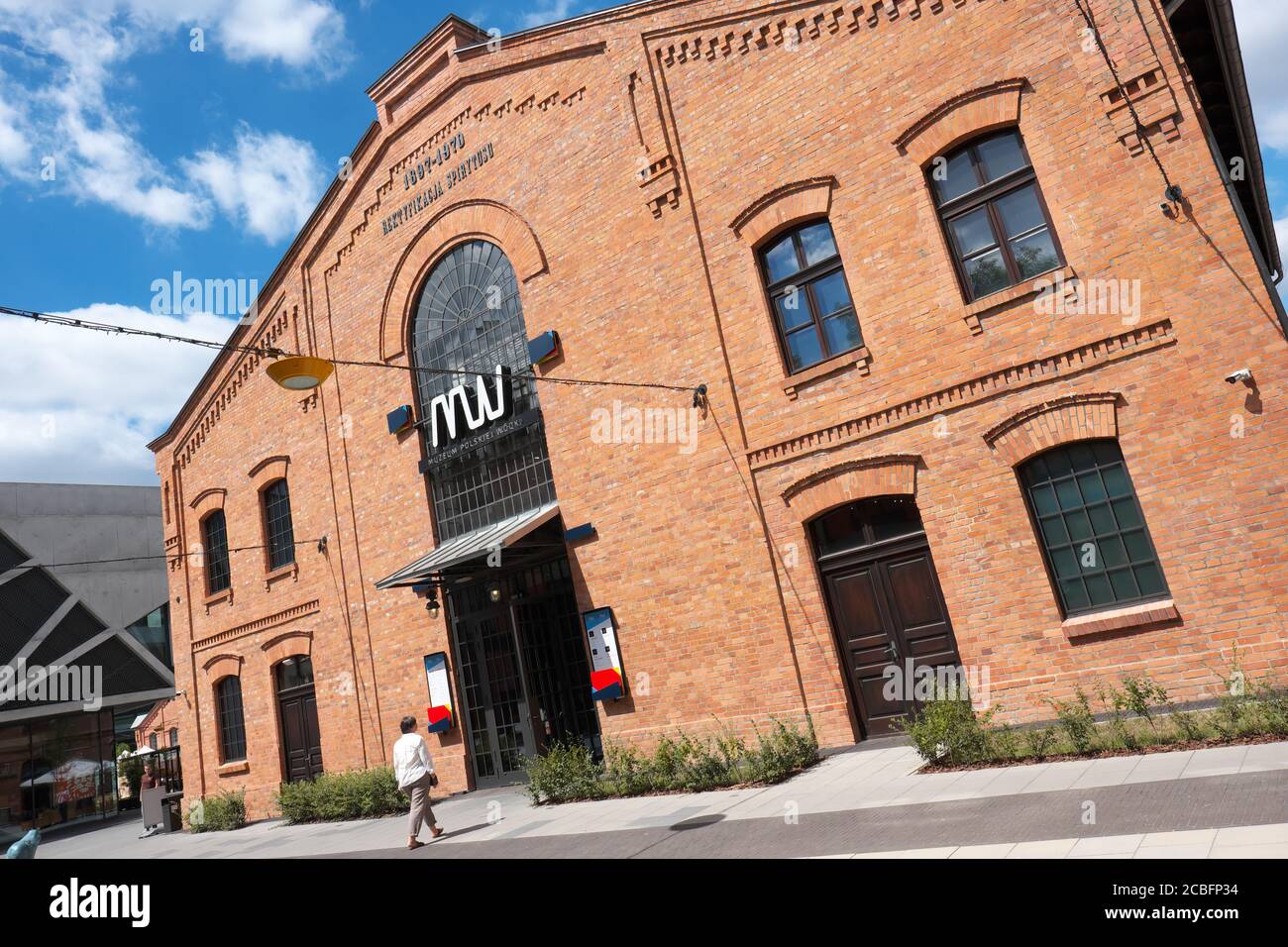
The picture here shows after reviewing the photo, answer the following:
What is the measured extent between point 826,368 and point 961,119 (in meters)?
3.50

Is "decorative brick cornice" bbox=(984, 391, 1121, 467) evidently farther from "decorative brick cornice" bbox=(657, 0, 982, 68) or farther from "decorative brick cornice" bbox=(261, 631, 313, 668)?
"decorative brick cornice" bbox=(261, 631, 313, 668)

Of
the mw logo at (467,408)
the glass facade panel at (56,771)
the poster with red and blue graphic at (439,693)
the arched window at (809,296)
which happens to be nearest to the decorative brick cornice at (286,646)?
the poster with red and blue graphic at (439,693)

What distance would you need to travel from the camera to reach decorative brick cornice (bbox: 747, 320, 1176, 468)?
30.5 feet

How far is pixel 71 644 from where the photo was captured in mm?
Result: 35094

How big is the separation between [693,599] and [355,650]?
8.31 metres

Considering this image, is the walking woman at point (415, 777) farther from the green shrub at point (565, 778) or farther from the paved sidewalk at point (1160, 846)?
the paved sidewalk at point (1160, 846)

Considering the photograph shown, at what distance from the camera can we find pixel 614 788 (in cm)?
1148

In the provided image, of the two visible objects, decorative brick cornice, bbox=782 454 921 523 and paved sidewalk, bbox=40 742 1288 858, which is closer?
paved sidewalk, bbox=40 742 1288 858

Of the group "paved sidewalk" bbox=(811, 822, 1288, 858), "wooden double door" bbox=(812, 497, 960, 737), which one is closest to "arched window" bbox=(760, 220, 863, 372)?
"wooden double door" bbox=(812, 497, 960, 737)

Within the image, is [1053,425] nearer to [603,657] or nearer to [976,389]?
[976,389]

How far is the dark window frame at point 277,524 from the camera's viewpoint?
19.1m

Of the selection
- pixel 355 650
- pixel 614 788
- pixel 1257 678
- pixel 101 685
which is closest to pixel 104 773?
pixel 101 685

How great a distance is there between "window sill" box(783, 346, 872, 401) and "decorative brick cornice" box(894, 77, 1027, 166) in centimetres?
258
